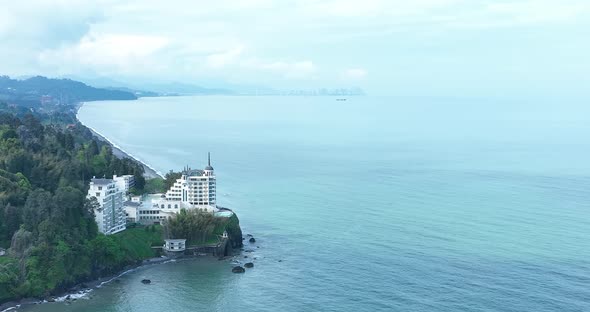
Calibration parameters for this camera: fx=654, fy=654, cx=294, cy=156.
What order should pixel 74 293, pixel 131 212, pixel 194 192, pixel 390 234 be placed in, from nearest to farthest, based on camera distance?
pixel 74 293, pixel 390 234, pixel 131 212, pixel 194 192

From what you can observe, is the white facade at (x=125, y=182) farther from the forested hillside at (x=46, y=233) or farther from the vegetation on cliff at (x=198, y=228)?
the vegetation on cliff at (x=198, y=228)

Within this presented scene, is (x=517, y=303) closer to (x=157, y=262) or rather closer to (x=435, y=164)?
(x=157, y=262)

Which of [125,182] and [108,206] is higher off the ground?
[125,182]

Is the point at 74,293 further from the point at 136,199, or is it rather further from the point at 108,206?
the point at 136,199

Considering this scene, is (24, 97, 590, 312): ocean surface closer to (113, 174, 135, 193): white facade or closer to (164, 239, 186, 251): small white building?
(164, 239, 186, 251): small white building

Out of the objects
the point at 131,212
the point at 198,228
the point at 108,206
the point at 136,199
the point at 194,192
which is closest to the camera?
the point at 108,206

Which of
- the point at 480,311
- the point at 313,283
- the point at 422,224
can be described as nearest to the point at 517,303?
the point at 480,311

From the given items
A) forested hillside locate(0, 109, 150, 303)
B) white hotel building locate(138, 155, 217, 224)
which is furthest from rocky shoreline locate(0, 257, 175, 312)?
white hotel building locate(138, 155, 217, 224)

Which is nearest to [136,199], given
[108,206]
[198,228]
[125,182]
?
[125,182]
